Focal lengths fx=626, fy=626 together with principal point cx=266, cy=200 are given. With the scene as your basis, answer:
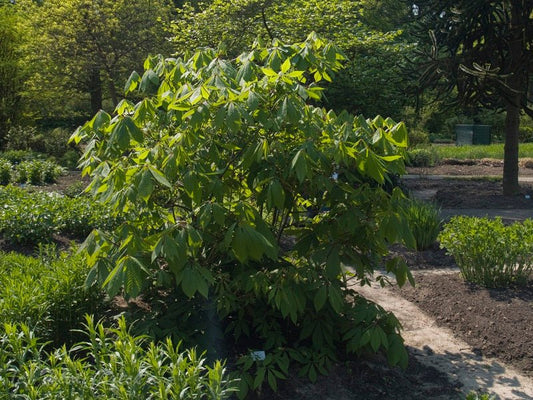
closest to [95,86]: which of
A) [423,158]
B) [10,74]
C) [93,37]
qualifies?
[10,74]

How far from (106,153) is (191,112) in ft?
2.54

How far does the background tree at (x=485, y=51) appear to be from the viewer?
10953 mm

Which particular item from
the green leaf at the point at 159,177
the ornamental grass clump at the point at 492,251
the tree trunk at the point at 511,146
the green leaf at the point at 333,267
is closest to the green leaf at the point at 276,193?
the green leaf at the point at 333,267

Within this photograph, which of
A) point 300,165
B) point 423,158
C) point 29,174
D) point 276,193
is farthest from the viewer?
point 423,158

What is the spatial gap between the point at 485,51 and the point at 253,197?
8336 mm

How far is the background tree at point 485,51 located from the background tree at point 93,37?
902 cm

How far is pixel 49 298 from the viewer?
4.26 m

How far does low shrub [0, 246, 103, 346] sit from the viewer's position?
4004 mm

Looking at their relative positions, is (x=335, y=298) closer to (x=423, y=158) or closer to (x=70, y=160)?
(x=70, y=160)

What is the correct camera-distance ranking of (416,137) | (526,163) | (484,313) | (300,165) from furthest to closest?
(416,137)
(526,163)
(484,313)
(300,165)

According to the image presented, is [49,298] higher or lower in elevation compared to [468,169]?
higher

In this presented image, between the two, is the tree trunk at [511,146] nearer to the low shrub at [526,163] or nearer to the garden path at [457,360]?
the garden path at [457,360]

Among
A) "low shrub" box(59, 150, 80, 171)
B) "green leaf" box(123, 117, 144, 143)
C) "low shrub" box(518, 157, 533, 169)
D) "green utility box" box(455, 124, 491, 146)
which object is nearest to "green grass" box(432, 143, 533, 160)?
"low shrub" box(518, 157, 533, 169)

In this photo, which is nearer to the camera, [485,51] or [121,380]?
[121,380]
